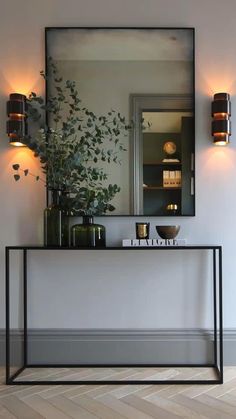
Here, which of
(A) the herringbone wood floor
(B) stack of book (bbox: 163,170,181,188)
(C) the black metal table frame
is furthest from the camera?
(B) stack of book (bbox: 163,170,181,188)

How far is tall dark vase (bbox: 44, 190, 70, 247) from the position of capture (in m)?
2.34

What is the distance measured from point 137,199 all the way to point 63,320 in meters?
0.93

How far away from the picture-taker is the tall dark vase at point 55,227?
2.34 metres

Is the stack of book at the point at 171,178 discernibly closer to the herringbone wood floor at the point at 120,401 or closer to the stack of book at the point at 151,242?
the stack of book at the point at 151,242

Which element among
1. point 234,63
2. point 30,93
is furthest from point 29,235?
point 234,63

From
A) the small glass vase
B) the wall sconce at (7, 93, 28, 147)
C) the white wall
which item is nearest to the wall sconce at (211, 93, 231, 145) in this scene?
the white wall

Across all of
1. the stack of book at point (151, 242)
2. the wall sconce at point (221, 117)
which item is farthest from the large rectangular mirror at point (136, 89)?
the stack of book at point (151, 242)

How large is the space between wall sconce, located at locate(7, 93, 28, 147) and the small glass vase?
2.15ft

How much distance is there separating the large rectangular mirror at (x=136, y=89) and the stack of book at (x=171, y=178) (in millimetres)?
51

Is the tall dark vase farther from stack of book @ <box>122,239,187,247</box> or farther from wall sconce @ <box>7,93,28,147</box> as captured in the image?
wall sconce @ <box>7,93,28,147</box>

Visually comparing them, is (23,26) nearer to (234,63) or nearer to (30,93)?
(30,93)

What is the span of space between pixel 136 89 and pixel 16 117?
2.61ft

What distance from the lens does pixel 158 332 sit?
8.21 feet

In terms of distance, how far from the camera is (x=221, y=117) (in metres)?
2.41
